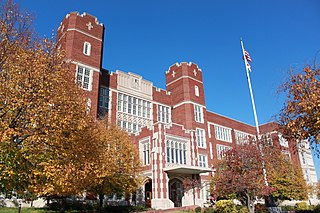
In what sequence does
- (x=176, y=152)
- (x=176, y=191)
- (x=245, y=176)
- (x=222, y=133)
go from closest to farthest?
1. (x=245, y=176)
2. (x=176, y=152)
3. (x=176, y=191)
4. (x=222, y=133)

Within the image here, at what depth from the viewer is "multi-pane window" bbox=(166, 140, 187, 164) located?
29.2 m

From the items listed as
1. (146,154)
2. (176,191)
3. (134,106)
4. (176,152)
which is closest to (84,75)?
(134,106)

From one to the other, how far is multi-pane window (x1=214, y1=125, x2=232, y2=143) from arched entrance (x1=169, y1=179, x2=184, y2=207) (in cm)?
1490

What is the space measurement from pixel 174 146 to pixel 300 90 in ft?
65.2

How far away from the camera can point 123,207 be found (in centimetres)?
2492

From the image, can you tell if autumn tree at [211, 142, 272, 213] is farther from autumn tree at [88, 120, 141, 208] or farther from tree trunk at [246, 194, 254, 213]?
autumn tree at [88, 120, 141, 208]

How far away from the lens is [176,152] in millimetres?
29984

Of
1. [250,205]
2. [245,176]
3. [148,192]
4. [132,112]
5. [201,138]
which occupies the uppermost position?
[132,112]

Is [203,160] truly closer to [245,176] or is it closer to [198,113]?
[198,113]

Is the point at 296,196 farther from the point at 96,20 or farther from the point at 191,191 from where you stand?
the point at 96,20

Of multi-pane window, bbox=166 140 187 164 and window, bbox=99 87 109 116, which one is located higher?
window, bbox=99 87 109 116

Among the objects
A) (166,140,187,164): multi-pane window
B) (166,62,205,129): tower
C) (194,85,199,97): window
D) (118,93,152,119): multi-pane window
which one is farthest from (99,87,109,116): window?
(194,85,199,97): window

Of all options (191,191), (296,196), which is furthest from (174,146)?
(296,196)

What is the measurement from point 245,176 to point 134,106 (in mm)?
21077
